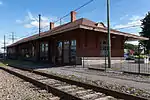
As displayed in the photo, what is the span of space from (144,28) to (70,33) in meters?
43.3

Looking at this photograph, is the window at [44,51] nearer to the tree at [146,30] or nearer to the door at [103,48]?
the door at [103,48]

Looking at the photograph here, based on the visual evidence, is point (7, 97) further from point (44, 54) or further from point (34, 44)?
point (34, 44)

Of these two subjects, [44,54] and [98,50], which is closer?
[98,50]

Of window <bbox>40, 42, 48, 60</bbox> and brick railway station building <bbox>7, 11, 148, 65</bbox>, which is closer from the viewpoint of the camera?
brick railway station building <bbox>7, 11, 148, 65</bbox>

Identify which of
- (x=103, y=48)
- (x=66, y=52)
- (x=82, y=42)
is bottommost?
(x=66, y=52)

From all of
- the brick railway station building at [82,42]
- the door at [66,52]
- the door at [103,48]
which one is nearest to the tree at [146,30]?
the brick railway station building at [82,42]

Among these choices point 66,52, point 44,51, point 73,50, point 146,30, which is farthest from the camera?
point 146,30

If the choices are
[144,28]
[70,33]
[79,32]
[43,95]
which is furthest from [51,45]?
[144,28]

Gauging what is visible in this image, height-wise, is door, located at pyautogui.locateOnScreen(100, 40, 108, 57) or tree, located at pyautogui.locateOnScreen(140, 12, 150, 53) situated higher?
tree, located at pyautogui.locateOnScreen(140, 12, 150, 53)

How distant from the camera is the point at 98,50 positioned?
21.4 metres

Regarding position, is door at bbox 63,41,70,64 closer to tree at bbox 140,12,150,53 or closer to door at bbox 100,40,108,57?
door at bbox 100,40,108,57

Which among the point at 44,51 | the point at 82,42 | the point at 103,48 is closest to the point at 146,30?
the point at 44,51

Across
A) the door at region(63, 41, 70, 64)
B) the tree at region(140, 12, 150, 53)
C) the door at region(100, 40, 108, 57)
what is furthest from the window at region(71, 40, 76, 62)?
the tree at region(140, 12, 150, 53)

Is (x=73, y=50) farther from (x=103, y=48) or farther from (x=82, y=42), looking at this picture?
(x=103, y=48)
